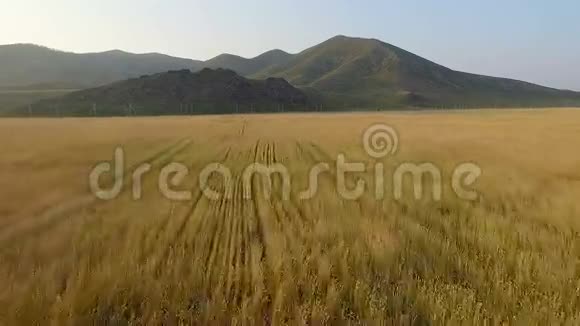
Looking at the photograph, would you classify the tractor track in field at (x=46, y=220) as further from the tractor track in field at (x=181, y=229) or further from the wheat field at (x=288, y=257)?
the tractor track in field at (x=181, y=229)

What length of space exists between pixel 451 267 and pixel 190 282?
11.2 ft

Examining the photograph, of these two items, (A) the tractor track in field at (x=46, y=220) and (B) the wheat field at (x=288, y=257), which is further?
(A) the tractor track in field at (x=46, y=220)

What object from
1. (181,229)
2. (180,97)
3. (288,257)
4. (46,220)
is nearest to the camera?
(288,257)

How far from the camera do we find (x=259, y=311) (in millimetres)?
5070

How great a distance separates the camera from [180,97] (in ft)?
413

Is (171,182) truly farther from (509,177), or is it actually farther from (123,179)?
(509,177)

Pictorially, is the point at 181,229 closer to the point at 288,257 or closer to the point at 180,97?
the point at 288,257

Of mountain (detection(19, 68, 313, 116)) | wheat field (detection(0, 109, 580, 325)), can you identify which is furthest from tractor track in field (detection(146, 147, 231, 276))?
mountain (detection(19, 68, 313, 116))

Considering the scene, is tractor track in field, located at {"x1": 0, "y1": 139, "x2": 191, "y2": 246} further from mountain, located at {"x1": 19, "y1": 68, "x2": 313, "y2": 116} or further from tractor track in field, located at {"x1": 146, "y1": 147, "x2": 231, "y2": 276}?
mountain, located at {"x1": 19, "y1": 68, "x2": 313, "y2": 116}

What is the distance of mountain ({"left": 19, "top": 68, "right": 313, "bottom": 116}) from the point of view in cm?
11544

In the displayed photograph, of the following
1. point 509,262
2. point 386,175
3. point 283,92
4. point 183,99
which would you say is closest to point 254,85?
point 283,92

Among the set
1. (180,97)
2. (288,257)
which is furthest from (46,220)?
(180,97)

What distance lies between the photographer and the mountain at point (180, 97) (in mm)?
115438

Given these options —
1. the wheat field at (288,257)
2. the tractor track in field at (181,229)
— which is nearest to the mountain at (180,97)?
the tractor track in field at (181,229)
